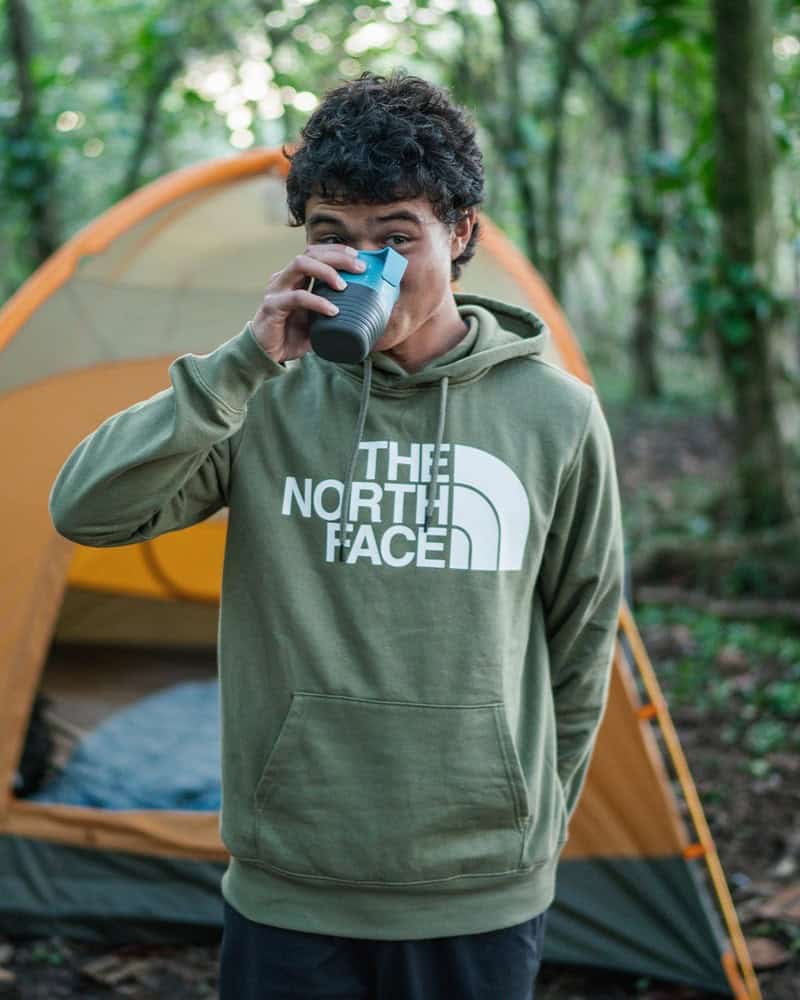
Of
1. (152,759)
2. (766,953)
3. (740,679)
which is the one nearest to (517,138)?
(740,679)

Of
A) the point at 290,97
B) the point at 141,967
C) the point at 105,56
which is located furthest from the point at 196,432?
the point at 105,56

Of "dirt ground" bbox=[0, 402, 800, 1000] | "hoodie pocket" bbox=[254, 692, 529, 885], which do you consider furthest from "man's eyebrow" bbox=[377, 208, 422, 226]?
"dirt ground" bbox=[0, 402, 800, 1000]

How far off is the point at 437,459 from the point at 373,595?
0.63 feet

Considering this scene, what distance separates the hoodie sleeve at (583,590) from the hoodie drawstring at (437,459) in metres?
0.18

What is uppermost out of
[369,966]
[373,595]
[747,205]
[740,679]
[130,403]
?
[373,595]

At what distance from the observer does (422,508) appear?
4.91 feet

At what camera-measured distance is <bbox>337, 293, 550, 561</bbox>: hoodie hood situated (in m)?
1.50

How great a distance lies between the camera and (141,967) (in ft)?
9.80

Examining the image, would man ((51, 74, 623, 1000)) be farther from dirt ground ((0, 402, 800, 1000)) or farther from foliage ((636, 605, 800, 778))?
foliage ((636, 605, 800, 778))

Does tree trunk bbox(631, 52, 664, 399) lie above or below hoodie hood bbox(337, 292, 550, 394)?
below

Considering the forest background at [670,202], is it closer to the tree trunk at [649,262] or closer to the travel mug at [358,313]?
the tree trunk at [649,262]

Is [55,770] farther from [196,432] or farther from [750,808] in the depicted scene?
[196,432]

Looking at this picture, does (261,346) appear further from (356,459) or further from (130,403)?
(130,403)

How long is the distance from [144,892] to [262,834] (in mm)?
1780
